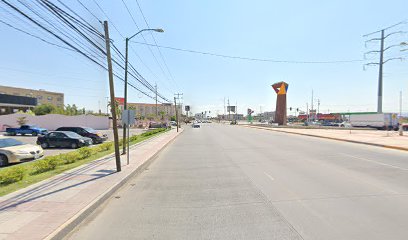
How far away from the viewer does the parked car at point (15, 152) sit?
13805 millimetres

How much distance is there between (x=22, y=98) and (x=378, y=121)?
7315 centimetres

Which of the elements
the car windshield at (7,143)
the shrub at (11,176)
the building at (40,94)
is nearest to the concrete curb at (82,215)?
the shrub at (11,176)

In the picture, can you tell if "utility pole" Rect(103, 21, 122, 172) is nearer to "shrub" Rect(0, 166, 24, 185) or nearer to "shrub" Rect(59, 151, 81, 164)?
"shrub" Rect(0, 166, 24, 185)

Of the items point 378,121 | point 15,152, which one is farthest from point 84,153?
point 378,121

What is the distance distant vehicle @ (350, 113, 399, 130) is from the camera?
50438 millimetres

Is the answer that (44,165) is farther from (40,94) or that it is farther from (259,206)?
(40,94)

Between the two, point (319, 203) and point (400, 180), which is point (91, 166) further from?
point (400, 180)

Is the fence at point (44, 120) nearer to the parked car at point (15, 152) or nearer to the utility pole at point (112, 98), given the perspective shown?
the parked car at point (15, 152)

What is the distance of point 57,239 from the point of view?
4.84m

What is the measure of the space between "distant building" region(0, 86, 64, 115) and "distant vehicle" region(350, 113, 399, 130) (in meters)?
68.7

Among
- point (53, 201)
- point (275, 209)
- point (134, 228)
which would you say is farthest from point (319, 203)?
point (53, 201)

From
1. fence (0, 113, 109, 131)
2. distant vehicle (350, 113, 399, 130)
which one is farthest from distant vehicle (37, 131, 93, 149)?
distant vehicle (350, 113, 399, 130)

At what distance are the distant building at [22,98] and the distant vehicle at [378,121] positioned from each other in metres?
68.7

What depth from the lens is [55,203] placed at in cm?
664
